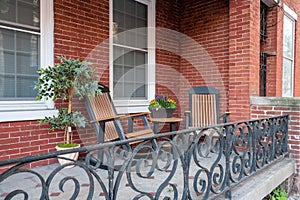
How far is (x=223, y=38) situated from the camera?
4.21m

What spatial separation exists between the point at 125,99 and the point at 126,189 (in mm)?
1967

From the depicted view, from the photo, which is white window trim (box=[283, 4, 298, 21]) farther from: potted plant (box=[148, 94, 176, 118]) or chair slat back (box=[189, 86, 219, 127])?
potted plant (box=[148, 94, 176, 118])

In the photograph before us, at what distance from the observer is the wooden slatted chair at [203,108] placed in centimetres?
405

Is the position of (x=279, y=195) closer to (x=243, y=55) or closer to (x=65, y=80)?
(x=243, y=55)

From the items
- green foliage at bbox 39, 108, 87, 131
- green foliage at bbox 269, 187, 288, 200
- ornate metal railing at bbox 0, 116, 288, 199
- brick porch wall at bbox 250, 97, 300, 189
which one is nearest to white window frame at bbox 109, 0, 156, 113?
ornate metal railing at bbox 0, 116, 288, 199

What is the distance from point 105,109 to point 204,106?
5.97 ft

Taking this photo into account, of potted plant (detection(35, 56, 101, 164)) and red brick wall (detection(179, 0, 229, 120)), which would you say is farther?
red brick wall (detection(179, 0, 229, 120))

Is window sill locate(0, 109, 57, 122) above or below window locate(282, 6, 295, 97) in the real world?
below

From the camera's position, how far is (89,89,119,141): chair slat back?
3055 millimetres

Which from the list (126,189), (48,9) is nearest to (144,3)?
(48,9)

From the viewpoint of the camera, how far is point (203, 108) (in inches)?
163

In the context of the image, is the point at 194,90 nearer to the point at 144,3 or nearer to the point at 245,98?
the point at 245,98

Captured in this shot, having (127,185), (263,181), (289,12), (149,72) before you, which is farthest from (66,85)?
(289,12)

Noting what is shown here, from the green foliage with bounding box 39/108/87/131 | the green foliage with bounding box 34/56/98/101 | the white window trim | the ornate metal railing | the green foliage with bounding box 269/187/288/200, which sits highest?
the white window trim
